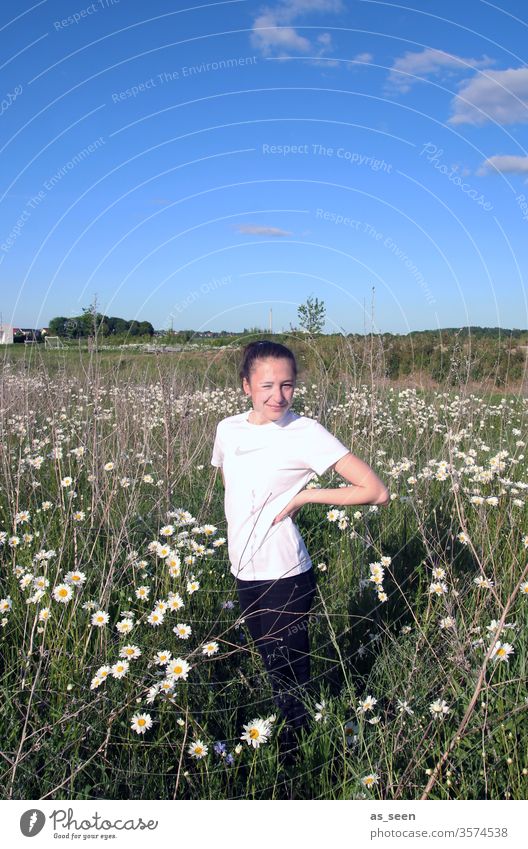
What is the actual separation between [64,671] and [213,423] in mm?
2628

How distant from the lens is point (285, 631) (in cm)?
235

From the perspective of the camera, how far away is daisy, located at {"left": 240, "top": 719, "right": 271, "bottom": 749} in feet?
6.66

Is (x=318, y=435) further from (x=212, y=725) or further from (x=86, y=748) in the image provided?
(x=86, y=748)

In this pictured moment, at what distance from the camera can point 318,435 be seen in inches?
86.5

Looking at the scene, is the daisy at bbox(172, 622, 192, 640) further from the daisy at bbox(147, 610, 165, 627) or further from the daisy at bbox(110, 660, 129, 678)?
the daisy at bbox(110, 660, 129, 678)

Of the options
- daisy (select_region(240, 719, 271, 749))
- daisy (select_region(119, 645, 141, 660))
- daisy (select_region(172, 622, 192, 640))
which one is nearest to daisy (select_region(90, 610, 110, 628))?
daisy (select_region(119, 645, 141, 660))

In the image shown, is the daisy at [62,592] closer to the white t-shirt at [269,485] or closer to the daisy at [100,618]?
the daisy at [100,618]

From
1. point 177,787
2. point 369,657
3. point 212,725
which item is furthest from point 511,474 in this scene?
point 177,787

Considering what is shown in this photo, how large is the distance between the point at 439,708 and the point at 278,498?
919 millimetres

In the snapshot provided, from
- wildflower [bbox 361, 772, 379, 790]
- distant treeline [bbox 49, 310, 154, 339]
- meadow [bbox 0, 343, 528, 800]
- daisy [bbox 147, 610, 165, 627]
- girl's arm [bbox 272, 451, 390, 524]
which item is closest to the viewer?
wildflower [bbox 361, 772, 379, 790]

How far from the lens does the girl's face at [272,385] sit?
2.17 metres

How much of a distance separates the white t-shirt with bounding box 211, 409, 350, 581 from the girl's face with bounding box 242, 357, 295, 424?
0.19ft

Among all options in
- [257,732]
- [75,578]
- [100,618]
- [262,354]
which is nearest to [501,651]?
[257,732]

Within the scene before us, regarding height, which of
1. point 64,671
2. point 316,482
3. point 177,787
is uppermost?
point 316,482
